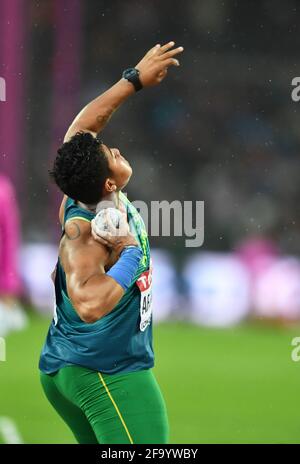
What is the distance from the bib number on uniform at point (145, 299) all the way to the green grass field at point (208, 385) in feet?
9.38

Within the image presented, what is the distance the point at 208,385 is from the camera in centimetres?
967

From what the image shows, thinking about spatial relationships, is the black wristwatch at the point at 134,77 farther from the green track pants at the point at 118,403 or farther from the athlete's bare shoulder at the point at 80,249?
the green track pants at the point at 118,403

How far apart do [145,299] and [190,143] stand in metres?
10.2

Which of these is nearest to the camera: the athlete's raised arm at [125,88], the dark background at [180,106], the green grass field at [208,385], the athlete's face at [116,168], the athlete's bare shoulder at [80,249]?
the athlete's bare shoulder at [80,249]

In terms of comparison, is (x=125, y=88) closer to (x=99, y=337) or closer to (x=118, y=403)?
(x=99, y=337)

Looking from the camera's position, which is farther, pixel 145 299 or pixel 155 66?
pixel 155 66

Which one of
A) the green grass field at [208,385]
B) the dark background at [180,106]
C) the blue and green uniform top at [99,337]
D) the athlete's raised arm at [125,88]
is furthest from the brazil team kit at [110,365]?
the dark background at [180,106]

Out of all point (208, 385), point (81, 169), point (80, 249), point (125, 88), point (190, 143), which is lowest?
point (208, 385)

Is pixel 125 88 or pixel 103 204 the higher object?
pixel 125 88

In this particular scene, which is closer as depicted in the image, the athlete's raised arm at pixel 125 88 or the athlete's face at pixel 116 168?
the athlete's face at pixel 116 168

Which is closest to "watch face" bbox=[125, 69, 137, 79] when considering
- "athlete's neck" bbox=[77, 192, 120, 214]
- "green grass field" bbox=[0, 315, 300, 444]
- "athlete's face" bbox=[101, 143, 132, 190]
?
"athlete's face" bbox=[101, 143, 132, 190]

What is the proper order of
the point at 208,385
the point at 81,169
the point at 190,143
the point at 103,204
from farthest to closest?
1. the point at 190,143
2. the point at 208,385
3. the point at 103,204
4. the point at 81,169

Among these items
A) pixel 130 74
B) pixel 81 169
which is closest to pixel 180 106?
pixel 130 74

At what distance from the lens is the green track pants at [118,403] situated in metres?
3.97
